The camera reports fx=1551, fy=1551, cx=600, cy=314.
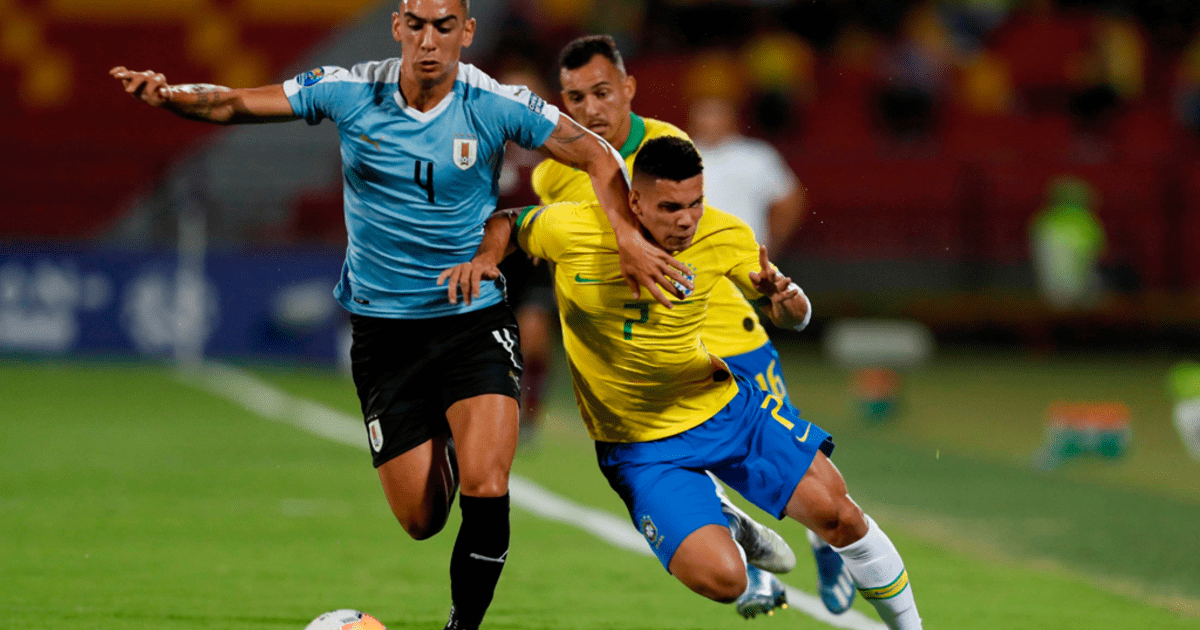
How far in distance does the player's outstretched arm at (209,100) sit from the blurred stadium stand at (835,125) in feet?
43.9

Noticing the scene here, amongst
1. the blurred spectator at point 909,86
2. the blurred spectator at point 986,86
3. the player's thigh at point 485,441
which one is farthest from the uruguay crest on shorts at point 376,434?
the blurred spectator at point 986,86

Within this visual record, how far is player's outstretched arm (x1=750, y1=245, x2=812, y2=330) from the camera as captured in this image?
4906mm

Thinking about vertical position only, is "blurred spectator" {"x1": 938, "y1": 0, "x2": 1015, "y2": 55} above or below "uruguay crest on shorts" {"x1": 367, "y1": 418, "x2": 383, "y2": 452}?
above

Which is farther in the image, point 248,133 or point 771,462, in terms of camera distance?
point 248,133

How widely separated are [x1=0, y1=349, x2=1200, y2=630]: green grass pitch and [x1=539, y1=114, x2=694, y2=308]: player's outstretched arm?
1.49 meters

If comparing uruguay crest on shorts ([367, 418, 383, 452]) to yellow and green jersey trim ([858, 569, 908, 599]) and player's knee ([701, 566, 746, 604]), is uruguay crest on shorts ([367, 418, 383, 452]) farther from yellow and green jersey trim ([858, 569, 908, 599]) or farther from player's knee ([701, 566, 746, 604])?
yellow and green jersey trim ([858, 569, 908, 599])

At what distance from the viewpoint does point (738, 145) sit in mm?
8680

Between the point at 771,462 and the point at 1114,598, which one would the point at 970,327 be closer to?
the point at 1114,598

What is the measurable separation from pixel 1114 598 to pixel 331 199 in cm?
1438

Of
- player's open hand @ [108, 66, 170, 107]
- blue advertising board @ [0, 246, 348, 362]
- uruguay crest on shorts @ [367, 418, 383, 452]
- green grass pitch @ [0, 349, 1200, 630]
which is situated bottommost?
blue advertising board @ [0, 246, 348, 362]

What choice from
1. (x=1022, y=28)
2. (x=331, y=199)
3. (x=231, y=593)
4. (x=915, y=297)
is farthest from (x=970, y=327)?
(x=231, y=593)

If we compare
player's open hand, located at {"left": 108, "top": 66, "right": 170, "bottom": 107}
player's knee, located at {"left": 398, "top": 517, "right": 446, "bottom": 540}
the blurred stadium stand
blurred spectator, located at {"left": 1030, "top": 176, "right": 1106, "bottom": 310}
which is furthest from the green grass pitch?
the blurred stadium stand

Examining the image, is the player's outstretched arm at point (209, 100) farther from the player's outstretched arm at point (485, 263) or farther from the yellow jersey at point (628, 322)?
the yellow jersey at point (628, 322)

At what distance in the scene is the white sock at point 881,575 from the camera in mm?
4867
